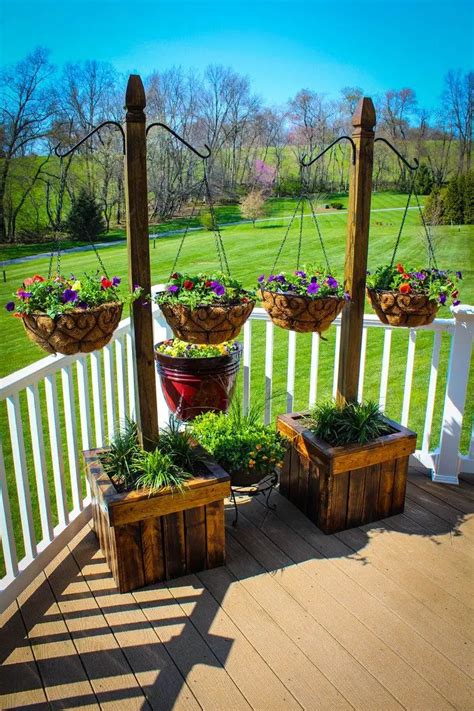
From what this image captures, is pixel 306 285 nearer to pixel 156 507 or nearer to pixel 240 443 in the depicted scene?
pixel 240 443

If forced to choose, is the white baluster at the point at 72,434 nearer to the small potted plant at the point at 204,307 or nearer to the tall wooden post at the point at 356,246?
the small potted plant at the point at 204,307

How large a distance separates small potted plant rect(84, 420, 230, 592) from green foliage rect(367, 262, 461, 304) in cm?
108

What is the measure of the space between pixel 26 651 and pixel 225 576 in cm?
78

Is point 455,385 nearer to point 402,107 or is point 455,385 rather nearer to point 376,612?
point 376,612

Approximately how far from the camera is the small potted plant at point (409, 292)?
2.18 meters

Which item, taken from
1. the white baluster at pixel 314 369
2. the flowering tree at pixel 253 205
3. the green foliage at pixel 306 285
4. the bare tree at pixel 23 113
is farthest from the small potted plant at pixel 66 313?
the flowering tree at pixel 253 205

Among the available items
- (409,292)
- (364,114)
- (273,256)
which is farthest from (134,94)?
(273,256)

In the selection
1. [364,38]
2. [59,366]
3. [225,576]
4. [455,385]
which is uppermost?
[364,38]

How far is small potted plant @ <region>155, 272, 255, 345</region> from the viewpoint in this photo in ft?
6.31

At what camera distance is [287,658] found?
1756 millimetres

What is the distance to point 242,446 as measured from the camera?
7.73ft

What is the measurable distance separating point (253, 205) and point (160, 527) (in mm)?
3035

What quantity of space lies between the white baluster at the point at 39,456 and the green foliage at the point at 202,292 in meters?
0.65

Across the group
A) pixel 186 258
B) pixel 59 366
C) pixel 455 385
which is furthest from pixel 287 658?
pixel 186 258
